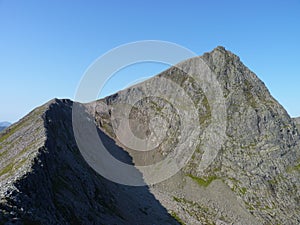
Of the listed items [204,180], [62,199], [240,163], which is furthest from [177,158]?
[62,199]

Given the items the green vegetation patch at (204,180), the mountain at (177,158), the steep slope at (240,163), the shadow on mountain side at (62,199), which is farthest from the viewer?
the green vegetation patch at (204,180)

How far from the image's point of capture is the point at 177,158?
150500 mm

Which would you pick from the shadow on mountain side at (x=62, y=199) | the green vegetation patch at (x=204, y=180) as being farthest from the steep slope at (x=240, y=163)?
the shadow on mountain side at (x=62, y=199)

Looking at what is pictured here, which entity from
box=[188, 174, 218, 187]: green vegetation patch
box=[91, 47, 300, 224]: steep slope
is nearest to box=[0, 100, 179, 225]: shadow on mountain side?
box=[91, 47, 300, 224]: steep slope

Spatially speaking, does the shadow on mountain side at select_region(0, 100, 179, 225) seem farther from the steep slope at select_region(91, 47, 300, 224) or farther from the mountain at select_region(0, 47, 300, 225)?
the steep slope at select_region(91, 47, 300, 224)

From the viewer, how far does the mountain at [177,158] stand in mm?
50406

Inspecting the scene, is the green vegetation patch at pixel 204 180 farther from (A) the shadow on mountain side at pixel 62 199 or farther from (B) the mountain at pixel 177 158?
(A) the shadow on mountain side at pixel 62 199

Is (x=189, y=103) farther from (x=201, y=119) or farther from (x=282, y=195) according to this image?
(x=282, y=195)

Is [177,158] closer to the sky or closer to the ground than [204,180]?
closer to the sky

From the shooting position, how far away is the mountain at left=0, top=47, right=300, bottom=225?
165ft

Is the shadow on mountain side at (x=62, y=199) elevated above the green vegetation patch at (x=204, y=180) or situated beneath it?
situated beneath

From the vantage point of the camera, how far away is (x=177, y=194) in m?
121

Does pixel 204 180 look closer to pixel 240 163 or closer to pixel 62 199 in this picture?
pixel 240 163

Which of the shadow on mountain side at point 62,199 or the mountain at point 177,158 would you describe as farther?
the mountain at point 177,158
